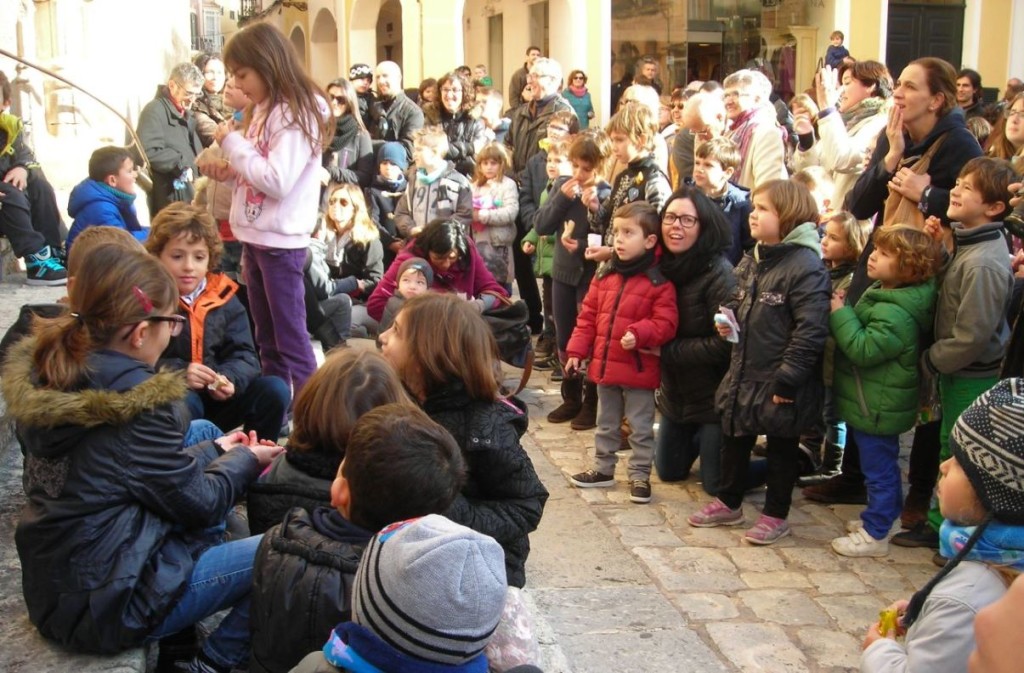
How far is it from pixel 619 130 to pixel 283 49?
232 cm

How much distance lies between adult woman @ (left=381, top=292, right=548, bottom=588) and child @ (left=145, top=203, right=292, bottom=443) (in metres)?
1.31

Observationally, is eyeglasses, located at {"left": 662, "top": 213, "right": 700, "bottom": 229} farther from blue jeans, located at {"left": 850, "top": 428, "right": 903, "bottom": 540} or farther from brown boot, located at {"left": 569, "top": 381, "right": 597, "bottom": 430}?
brown boot, located at {"left": 569, "top": 381, "right": 597, "bottom": 430}

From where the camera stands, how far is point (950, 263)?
15.2ft

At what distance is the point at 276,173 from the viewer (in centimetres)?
456

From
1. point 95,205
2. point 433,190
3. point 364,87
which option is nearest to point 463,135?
point 364,87

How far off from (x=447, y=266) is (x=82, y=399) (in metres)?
3.77

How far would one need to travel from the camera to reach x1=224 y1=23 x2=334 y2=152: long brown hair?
4555 mm

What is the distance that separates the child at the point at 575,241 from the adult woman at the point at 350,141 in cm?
287

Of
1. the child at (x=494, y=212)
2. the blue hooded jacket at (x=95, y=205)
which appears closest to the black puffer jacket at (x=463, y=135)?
the child at (x=494, y=212)

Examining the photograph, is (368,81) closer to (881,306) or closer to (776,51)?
(881,306)

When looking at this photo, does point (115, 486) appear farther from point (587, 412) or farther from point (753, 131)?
point (753, 131)

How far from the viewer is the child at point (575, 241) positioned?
6.70 metres

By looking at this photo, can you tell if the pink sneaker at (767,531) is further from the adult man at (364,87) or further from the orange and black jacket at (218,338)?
the adult man at (364,87)

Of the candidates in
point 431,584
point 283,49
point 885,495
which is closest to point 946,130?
point 885,495
